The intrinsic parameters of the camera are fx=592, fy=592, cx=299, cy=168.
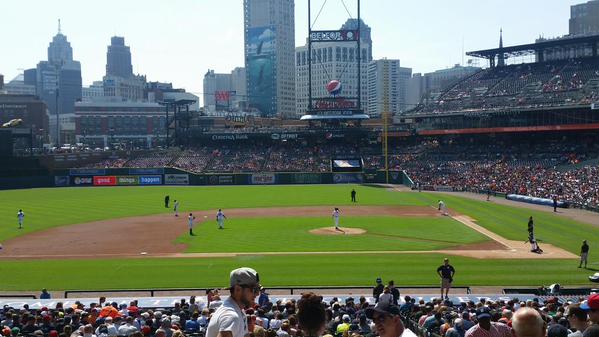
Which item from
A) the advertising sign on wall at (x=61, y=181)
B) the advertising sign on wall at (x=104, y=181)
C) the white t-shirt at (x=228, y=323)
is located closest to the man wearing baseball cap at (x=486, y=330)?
the white t-shirt at (x=228, y=323)

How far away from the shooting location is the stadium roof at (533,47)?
93.8 meters

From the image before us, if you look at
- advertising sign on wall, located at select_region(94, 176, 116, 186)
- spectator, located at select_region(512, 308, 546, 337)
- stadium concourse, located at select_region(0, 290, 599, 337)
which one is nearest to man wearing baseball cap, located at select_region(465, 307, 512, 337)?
spectator, located at select_region(512, 308, 546, 337)

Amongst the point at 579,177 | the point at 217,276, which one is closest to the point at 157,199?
the point at 217,276

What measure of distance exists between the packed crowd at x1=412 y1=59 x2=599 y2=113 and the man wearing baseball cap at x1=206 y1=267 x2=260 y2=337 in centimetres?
8365

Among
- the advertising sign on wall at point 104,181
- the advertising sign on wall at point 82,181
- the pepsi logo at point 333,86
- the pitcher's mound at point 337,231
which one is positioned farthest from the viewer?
the pepsi logo at point 333,86

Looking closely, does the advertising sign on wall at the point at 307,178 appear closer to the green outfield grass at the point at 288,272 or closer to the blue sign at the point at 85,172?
the blue sign at the point at 85,172

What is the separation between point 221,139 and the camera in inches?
4272

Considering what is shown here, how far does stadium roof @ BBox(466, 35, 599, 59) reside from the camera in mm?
93775

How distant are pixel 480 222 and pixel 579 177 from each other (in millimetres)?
27464

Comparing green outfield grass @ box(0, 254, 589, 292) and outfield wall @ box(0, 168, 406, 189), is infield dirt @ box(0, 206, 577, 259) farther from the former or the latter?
outfield wall @ box(0, 168, 406, 189)

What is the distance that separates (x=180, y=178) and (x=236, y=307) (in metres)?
88.5

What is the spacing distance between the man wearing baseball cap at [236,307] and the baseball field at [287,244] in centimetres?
2062

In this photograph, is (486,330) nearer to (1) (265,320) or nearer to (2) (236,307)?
(2) (236,307)

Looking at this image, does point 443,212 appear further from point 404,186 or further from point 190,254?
point 404,186
